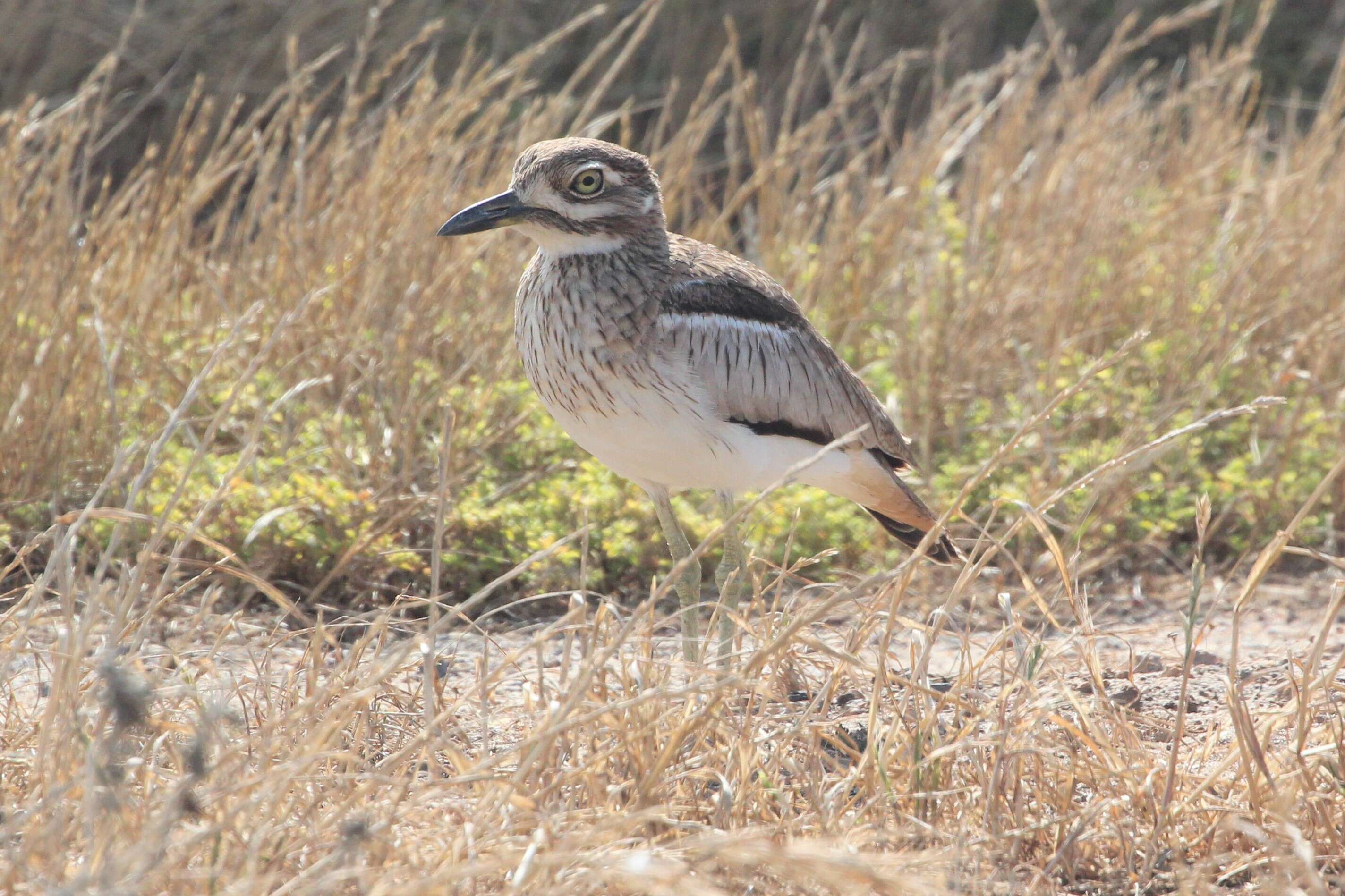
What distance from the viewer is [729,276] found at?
3.45 meters

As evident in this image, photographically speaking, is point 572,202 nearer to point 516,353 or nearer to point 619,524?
point 619,524

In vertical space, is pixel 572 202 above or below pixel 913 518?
above

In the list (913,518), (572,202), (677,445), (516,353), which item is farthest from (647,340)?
(516,353)

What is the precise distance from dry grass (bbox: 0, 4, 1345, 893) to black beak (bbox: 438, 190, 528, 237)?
0.50 meters

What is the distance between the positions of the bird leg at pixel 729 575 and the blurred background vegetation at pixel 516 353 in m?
0.17

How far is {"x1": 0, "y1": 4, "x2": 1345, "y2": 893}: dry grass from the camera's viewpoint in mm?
2213

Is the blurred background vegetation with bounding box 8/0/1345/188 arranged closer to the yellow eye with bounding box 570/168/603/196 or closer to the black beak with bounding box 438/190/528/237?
the yellow eye with bounding box 570/168/603/196

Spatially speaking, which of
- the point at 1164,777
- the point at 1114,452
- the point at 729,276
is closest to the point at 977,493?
the point at 1114,452

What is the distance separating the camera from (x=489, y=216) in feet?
10.7

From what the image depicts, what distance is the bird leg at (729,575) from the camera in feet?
9.94

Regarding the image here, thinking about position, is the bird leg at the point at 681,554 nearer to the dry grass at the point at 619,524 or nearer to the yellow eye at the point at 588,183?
the dry grass at the point at 619,524

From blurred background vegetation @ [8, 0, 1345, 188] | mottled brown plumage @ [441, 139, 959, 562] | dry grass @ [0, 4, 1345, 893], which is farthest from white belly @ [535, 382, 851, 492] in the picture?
blurred background vegetation @ [8, 0, 1345, 188]

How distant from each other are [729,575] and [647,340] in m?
0.55

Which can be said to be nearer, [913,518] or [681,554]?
[681,554]
